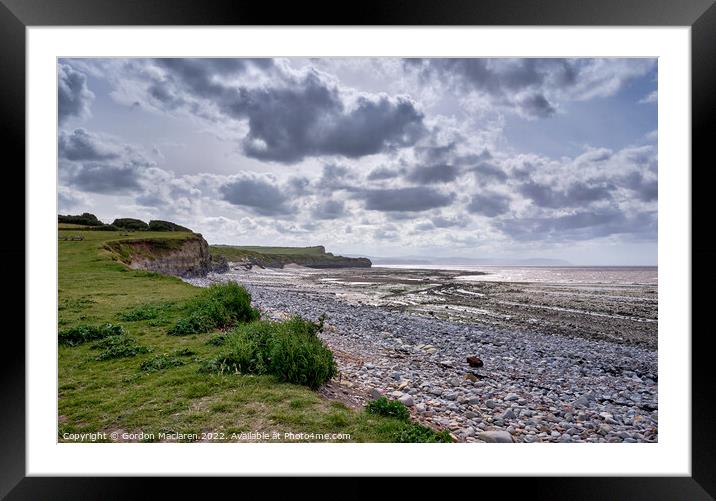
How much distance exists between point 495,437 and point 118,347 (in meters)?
4.38

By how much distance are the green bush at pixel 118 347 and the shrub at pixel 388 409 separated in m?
2.84

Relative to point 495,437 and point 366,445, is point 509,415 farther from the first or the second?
point 366,445

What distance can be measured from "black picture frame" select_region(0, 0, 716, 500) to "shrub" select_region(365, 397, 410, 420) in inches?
20.4

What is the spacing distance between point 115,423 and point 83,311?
2.44 metres

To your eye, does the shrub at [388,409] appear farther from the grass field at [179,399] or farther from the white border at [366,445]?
the white border at [366,445]

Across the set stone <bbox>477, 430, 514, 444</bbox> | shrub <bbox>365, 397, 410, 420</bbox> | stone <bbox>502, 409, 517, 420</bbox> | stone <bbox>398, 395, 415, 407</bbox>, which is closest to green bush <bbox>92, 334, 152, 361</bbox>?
shrub <bbox>365, 397, 410, 420</bbox>

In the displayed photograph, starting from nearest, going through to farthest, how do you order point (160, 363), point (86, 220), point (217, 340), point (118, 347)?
point (160, 363), point (118, 347), point (217, 340), point (86, 220)

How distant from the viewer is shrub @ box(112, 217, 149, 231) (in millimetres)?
4789

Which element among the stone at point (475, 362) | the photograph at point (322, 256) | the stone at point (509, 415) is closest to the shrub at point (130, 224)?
the photograph at point (322, 256)

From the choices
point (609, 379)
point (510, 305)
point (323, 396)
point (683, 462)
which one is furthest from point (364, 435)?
point (510, 305)

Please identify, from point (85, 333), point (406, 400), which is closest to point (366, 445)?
point (406, 400)

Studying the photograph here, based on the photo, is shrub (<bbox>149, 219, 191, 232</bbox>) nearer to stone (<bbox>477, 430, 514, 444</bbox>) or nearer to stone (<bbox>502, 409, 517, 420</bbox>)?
stone (<bbox>477, 430, 514, 444</bbox>)

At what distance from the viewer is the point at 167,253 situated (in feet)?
24.1
